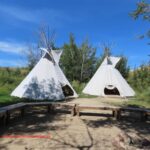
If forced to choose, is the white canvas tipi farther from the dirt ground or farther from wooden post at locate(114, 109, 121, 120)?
wooden post at locate(114, 109, 121, 120)

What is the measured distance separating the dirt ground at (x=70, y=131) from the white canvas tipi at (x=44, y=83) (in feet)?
14.3

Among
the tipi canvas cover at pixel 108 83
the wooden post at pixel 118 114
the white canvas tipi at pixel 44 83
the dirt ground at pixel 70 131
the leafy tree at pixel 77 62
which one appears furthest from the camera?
the leafy tree at pixel 77 62

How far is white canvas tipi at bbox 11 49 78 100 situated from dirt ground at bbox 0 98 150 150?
14.3 feet

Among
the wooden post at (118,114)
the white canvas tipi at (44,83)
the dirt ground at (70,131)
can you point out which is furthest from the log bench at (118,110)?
the white canvas tipi at (44,83)

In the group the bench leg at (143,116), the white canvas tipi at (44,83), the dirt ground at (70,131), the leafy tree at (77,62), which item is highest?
the leafy tree at (77,62)

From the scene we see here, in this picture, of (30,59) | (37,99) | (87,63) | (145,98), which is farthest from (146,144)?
(30,59)

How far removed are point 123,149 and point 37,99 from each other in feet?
34.4

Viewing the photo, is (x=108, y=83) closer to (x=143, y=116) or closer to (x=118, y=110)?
(x=118, y=110)

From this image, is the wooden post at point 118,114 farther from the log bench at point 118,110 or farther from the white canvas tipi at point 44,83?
the white canvas tipi at point 44,83

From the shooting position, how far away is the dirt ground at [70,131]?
22.1 ft

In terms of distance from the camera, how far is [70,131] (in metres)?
8.45

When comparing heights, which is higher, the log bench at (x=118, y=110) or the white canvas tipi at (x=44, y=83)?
the white canvas tipi at (x=44, y=83)

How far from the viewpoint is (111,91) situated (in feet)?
77.5

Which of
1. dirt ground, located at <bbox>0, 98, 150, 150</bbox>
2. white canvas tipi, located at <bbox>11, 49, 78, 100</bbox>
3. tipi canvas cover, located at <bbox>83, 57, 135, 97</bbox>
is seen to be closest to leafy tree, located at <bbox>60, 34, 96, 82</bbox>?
tipi canvas cover, located at <bbox>83, 57, 135, 97</bbox>
